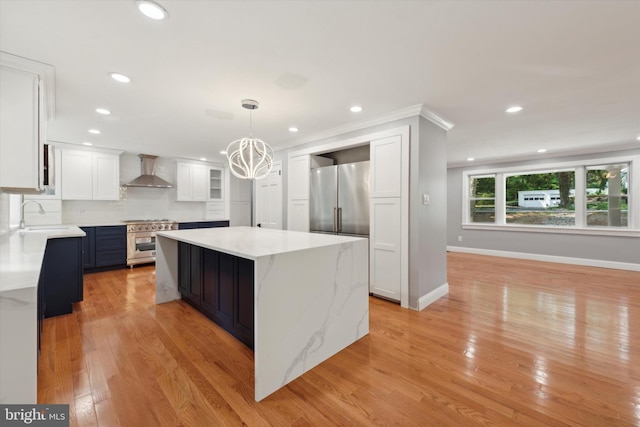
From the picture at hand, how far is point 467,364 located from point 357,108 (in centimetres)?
263

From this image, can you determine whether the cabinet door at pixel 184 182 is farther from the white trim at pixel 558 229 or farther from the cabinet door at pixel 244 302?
the white trim at pixel 558 229

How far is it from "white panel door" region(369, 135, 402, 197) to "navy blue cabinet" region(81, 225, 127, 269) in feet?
15.5

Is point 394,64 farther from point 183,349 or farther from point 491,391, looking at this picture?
point 183,349

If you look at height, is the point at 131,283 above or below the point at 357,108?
below

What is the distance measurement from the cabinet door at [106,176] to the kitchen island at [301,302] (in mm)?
3870

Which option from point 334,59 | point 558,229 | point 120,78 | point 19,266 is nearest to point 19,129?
point 120,78

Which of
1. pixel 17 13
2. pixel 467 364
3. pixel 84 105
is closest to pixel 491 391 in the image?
pixel 467 364

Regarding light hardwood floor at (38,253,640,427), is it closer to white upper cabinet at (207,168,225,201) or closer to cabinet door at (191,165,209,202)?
cabinet door at (191,165,209,202)

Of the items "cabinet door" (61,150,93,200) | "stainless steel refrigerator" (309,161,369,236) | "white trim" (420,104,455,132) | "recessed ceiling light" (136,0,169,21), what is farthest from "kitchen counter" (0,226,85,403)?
"cabinet door" (61,150,93,200)

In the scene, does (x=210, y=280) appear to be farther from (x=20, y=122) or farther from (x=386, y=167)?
(x=386, y=167)

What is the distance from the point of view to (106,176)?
16.9ft

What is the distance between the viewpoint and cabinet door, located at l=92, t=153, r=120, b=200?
16.6 feet

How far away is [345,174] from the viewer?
12.6 ft

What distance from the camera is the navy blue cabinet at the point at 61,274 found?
275 centimetres
